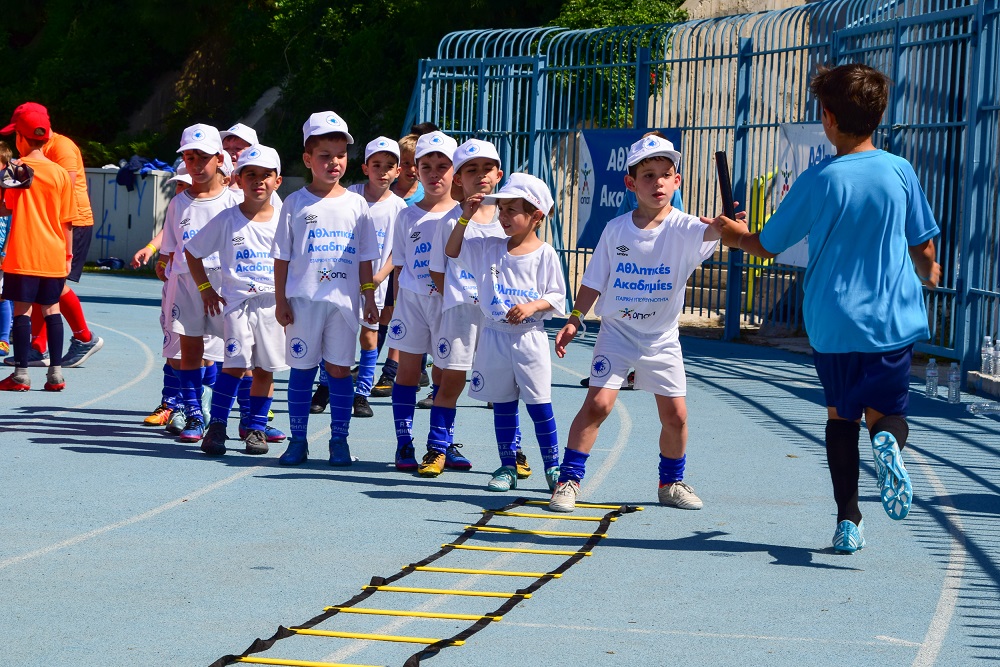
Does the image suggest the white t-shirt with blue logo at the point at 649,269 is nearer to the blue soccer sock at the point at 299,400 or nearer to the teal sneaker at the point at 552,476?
the teal sneaker at the point at 552,476

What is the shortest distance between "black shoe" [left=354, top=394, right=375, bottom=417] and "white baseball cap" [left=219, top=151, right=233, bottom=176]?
6.36ft

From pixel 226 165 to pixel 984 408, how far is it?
6143 millimetres

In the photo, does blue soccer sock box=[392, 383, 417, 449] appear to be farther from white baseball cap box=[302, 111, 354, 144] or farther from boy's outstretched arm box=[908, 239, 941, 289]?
boy's outstretched arm box=[908, 239, 941, 289]

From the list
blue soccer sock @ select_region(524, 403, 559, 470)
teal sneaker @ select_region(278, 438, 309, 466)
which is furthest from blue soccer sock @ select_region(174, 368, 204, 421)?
blue soccer sock @ select_region(524, 403, 559, 470)

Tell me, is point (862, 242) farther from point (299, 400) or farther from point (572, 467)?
point (299, 400)

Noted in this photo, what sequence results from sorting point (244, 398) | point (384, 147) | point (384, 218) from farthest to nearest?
point (384, 218) → point (384, 147) → point (244, 398)

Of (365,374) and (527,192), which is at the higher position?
(527,192)

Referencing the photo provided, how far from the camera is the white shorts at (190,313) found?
9.43 metres

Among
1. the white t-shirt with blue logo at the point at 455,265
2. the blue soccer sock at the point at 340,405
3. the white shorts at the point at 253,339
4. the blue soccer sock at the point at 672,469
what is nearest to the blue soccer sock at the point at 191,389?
the white shorts at the point at 253,339

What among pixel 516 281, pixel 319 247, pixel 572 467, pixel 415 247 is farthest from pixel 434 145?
pixel 572 467

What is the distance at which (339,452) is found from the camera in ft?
28.1

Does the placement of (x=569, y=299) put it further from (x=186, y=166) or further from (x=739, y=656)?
(x=739, y=656)

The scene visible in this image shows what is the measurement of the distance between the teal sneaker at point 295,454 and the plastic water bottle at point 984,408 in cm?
561

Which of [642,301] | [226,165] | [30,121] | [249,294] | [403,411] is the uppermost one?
[30,121]
